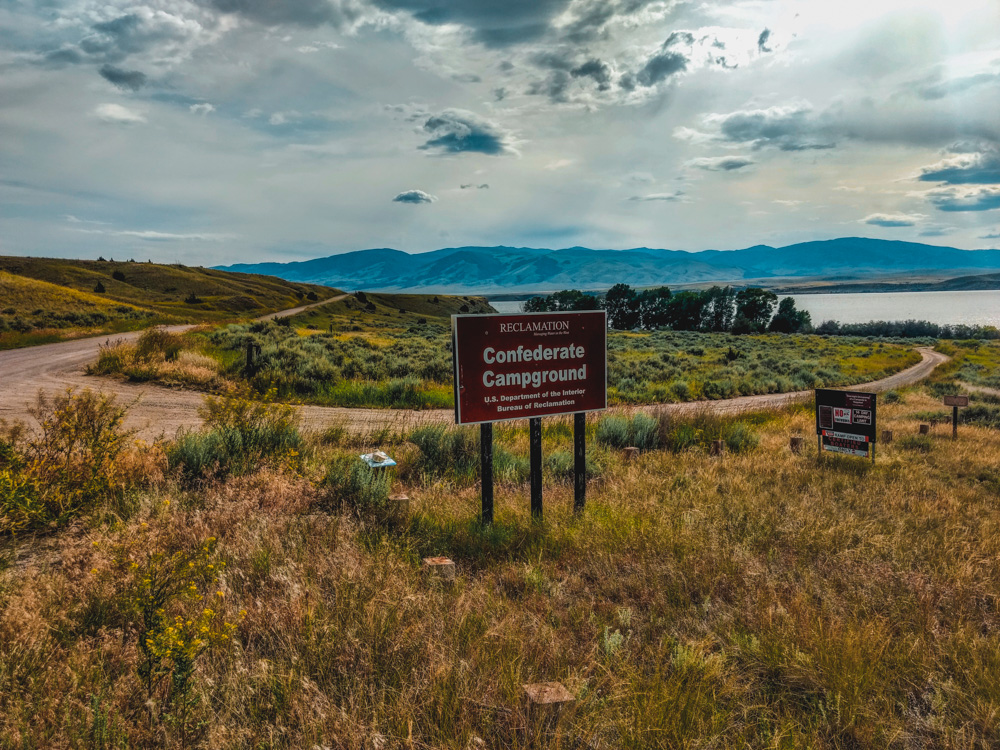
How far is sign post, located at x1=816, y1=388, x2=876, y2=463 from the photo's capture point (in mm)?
9602

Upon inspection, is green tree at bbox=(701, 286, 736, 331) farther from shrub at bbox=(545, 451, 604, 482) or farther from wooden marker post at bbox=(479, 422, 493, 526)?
wooden marker post at bbox=(479, 422, 493, 526)

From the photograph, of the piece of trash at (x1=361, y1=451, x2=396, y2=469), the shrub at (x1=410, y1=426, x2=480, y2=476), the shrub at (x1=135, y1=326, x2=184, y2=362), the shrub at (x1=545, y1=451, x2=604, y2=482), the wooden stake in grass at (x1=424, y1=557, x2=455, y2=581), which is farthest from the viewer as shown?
the shrub at (x1=135, y1=326, x2=184, y2=362)

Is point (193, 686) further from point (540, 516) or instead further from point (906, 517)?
point (906, 517)

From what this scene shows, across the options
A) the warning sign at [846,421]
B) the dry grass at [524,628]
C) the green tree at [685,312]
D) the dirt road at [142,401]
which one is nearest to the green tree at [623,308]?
the green tree at [685,312]

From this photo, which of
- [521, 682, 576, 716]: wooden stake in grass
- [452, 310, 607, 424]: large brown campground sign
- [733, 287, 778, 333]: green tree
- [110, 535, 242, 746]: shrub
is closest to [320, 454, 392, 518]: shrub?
[452, 310, 607, 424]: large brown campground sign

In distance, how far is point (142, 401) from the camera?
13656 millimetres

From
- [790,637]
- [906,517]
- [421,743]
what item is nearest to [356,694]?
[421,743]

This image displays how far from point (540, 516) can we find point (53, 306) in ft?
195

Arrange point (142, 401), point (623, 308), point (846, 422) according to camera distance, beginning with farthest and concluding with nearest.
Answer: point (623, 308) → point (142, 401) → point (846, 422)

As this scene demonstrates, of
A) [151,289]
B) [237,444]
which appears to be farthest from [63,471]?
[151,289]

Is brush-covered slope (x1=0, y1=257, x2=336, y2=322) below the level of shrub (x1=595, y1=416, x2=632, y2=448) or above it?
above

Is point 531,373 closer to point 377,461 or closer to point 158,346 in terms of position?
point 377,461

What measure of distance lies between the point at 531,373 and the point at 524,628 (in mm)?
2986

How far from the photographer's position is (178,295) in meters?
90.6
